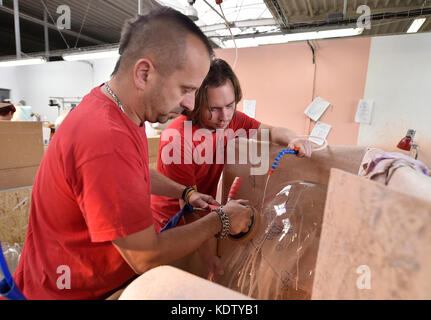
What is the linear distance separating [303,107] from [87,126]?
3369mm

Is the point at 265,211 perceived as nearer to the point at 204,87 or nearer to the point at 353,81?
the point at 204,87

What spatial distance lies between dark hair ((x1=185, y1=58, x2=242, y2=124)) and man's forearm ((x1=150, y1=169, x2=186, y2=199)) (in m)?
0.31

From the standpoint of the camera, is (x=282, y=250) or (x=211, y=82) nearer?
(x=282, y=250)

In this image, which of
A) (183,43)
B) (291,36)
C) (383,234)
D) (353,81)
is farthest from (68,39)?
(383,234)

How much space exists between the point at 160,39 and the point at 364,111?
320cm

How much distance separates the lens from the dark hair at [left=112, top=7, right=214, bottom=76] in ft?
2.26

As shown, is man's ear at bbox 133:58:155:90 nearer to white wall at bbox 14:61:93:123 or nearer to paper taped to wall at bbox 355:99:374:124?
paper taped to wall at bbox 355:99:374:124

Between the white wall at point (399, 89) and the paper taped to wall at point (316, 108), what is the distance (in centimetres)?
49

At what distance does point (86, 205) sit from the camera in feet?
1.82

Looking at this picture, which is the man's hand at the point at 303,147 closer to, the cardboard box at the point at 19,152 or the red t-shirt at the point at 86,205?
the red t-shirt at the point at 86,205

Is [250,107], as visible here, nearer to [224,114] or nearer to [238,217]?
[224,114]

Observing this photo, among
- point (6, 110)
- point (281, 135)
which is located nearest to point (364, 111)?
point (281, 135)

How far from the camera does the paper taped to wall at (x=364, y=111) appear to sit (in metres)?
3.15
